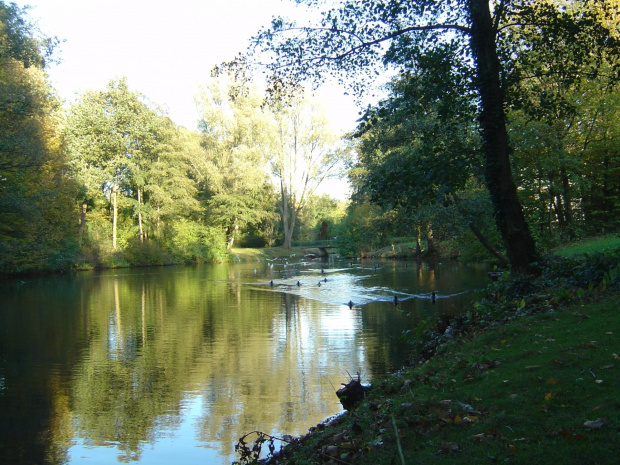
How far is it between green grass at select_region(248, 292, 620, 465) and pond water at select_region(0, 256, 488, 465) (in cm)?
213

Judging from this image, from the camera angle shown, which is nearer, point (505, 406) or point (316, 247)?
point (505, 406)

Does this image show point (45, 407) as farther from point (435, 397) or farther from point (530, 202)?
point (530, 202)

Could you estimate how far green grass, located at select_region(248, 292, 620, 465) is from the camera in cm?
353

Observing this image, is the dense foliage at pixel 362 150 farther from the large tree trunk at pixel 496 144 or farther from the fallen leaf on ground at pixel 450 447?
the fallen leaf on ground at pixel 450 447

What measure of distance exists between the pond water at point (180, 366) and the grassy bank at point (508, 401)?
4.54 ft

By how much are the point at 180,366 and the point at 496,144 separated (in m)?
7.82

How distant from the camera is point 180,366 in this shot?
1036cm

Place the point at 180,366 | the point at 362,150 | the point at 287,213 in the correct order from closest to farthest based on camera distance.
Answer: the point at 180,366, the point at 362,150, the point at 287,213

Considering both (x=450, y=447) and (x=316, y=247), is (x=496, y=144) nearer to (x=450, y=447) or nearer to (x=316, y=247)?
(x=450, y=447)

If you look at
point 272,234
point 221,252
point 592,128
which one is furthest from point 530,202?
point 272,234

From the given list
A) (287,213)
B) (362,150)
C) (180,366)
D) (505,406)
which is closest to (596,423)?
(505,406)

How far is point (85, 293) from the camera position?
2444 centimetres

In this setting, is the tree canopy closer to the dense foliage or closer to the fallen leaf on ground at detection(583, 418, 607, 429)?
the dense foliage

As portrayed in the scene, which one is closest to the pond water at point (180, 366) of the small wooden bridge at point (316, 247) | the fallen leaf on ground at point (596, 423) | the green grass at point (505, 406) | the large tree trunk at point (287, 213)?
the green grass at point (505, 406)
